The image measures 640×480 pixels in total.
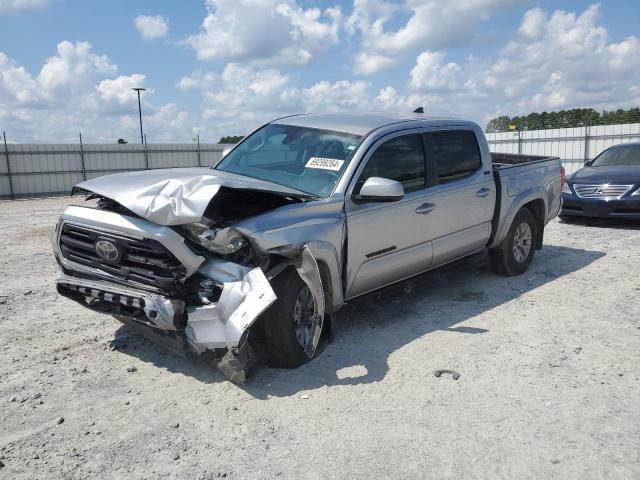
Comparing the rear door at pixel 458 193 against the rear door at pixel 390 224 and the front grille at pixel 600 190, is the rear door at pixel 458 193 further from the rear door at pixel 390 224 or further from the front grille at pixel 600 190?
the front grille at pixel 600 190

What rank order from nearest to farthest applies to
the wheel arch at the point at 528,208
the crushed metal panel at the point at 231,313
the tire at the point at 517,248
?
the crushed metal panel at the point at 231,313
the wheel arch at the point at 528,208
the tire at the point at 517,248

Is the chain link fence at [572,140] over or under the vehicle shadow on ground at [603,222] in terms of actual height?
over

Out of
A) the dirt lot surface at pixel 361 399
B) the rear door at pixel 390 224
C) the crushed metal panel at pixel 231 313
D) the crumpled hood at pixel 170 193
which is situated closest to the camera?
the dirt lot surface at pixel 361 399

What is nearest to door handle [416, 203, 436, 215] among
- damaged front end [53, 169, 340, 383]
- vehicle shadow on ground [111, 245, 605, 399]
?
vehicle shadow on ground [111, 245, 605, 399]

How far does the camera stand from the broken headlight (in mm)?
3594

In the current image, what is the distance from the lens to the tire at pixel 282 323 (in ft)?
12.5

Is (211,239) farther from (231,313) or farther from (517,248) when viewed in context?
(517,248)

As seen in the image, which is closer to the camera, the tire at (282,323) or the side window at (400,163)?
the tire at (282,323)

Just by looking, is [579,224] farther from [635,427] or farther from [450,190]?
[635,427]

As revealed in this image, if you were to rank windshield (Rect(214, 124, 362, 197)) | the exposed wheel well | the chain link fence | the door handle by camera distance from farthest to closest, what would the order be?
the chain link fence, the exposed wheel well, the door handle, windshield (Rect(214, 124, 362, 197))

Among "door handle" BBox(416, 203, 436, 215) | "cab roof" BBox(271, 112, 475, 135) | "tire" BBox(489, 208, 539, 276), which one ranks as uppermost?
"cab roof" BBox(271, 112, 475, 135)

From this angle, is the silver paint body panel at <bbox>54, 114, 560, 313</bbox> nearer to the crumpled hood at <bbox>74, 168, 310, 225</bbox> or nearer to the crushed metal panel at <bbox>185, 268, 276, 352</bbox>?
the crumpled hood at <bbox>74, 168, 310, 225</bbox>

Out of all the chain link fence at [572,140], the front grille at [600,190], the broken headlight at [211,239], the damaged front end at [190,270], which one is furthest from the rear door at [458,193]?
the chain link fence at [572,140]

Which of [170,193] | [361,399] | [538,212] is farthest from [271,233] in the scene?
[538,212]
